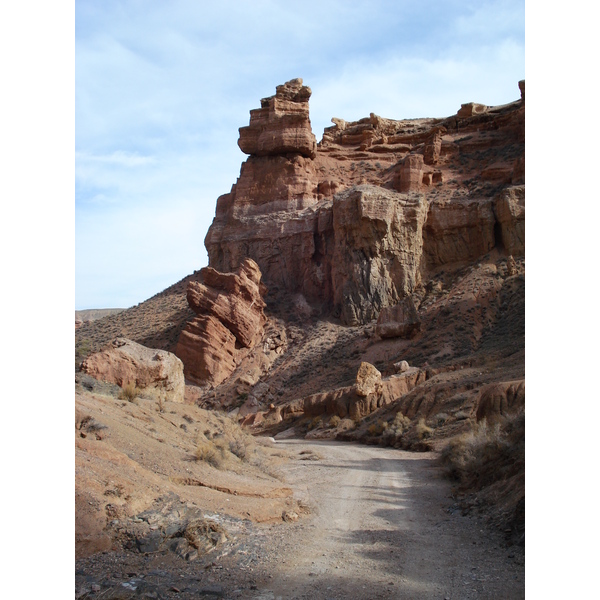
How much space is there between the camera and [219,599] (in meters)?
6.53

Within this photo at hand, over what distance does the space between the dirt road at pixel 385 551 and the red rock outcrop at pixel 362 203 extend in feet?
119

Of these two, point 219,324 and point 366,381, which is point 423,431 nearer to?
point 366,381

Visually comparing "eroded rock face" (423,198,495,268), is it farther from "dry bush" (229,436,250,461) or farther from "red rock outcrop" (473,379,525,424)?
"dry bush" (229,436,250,461)

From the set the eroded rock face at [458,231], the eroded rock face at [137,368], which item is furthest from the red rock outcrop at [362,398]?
the eroded rock face at [458,231]

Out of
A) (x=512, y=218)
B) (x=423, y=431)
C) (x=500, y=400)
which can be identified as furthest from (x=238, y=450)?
(x=512, y=218)

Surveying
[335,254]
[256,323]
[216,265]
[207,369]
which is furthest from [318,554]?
[216,265]

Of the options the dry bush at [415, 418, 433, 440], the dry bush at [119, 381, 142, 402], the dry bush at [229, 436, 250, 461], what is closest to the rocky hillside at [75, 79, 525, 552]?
the dry bush at [415, 418, 433, 440]

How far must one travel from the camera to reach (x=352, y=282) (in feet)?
163

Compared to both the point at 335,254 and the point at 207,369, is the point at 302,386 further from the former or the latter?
the point at 335,254

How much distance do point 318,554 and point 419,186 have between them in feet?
165

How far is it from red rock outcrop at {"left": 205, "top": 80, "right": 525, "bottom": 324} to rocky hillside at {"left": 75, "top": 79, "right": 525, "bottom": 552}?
13cm

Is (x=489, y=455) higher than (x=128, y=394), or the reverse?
(x=128, y=394)

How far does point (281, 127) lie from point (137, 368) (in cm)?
4128

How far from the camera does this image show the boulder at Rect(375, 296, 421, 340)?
41.7 m
